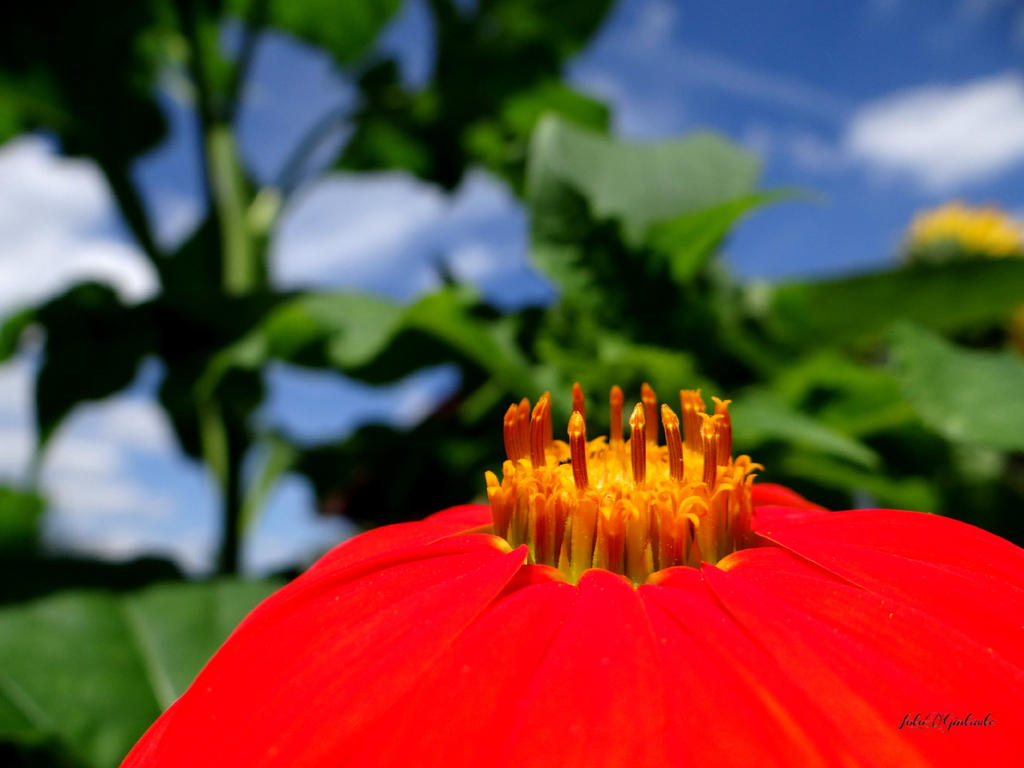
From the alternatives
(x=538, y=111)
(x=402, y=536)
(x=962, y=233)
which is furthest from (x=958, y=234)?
(x=402, y=536)

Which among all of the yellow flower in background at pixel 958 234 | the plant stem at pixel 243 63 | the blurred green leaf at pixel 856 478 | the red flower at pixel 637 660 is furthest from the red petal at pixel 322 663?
the yellow flower in background at pixel 958 234

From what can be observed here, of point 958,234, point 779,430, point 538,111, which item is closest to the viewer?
point 779,430

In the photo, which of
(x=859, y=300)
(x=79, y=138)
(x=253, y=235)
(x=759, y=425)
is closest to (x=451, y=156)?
(x=253, y=235)

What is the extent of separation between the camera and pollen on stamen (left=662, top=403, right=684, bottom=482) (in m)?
0.40

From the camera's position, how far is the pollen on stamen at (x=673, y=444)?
15.8 inches

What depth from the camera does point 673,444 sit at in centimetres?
41

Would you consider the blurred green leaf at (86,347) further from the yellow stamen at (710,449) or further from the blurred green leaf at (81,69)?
the yellow stamen at (710,449)

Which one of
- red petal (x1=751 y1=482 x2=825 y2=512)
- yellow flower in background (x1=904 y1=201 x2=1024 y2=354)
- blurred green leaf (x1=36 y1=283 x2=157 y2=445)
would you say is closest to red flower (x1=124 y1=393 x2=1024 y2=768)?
red petal (x1=751 y1=482 x2=825 y2=512)

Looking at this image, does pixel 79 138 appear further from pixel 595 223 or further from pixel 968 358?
pixel 968 358

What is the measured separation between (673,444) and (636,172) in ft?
1.54

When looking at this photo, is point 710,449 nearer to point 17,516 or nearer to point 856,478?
point 856,478

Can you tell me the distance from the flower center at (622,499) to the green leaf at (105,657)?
33cm

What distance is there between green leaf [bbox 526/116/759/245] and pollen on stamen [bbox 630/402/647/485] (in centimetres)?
34

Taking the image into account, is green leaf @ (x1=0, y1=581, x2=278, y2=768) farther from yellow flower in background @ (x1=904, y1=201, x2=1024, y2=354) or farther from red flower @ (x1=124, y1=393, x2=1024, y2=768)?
yellow flower in background @ (x1=904, y1=201, x2=1024, y2=354)
